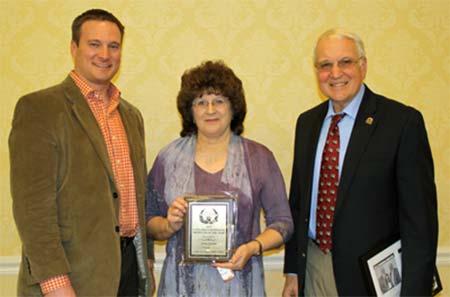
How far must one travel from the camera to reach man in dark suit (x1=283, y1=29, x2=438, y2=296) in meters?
2.14

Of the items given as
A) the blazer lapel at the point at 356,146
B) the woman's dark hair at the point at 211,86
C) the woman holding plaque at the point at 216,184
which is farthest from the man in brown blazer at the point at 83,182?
the blazer lapel at the point at 356,146

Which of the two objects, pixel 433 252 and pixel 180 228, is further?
pixel 180 228

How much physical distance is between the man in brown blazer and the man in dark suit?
0.92 m

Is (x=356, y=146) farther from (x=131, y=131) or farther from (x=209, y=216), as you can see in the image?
(x=131, y=131)

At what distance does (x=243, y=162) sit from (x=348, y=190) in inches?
22.9

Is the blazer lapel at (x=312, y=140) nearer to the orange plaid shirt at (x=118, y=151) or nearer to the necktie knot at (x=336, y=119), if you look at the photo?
the necktie knot at (x=336, y=119)

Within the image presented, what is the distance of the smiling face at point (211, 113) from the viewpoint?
8.14 ft

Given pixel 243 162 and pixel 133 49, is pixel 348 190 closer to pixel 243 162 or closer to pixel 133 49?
pixel 243 162

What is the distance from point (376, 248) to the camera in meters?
2.16

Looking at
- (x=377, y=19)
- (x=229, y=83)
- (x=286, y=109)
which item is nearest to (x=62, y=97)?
(x=229, y=83)

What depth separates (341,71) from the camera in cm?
236

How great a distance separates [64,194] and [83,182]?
0.32 feet

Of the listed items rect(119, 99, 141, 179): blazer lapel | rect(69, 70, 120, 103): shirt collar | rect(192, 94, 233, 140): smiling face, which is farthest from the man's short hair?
rect(192, 94, 233, 140): smiling face

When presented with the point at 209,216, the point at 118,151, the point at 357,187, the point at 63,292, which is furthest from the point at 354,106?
the point at 63,292
